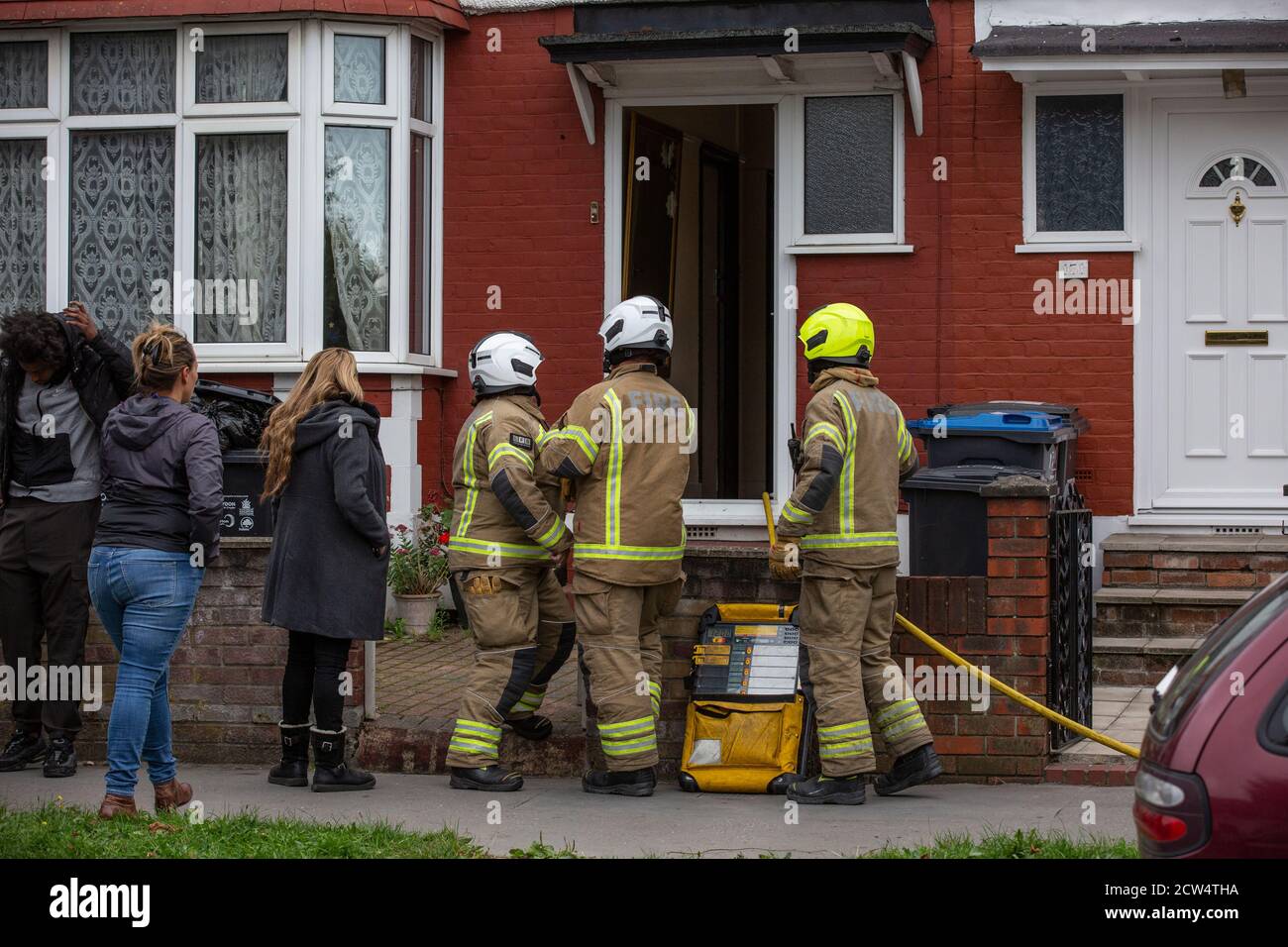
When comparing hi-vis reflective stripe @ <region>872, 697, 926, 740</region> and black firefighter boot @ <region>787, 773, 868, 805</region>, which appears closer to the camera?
black firefighter boot @ <region>787, 773, 868, 805</region>

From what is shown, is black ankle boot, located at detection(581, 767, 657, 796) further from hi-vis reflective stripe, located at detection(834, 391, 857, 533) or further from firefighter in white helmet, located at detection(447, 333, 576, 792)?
hi-vis reflective stripe, located at detection(834, 391, 857, 533)

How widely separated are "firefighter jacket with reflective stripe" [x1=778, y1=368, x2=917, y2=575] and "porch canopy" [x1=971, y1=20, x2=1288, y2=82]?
397cm

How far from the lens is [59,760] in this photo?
8016 mm

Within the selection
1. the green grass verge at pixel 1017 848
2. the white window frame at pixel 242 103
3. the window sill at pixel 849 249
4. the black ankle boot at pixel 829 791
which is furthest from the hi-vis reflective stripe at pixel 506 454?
the white window frame at pixel 242 103

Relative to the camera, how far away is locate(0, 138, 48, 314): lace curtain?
38.9 feet

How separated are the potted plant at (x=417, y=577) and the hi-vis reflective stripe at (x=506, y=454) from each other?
3.67m

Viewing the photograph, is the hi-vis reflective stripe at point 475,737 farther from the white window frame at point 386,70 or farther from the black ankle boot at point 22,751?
the white window frame at point 386,70

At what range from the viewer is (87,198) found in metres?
11.8

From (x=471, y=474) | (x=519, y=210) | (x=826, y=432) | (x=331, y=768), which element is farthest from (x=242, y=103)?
(x=826, y=432)

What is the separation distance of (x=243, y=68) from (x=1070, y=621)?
668 cm

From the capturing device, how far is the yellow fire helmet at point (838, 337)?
25.0ft

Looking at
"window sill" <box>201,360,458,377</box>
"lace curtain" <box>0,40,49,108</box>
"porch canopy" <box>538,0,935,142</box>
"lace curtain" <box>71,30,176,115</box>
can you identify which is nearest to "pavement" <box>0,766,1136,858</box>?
"window sill" <box>201,360,458,377</box>
